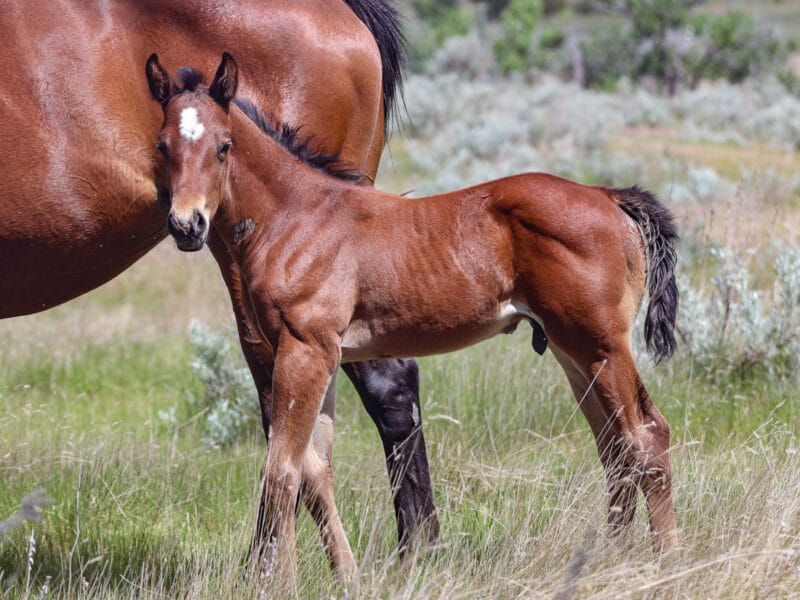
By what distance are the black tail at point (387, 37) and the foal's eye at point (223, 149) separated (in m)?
1.46

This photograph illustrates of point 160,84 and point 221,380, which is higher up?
point 160,84

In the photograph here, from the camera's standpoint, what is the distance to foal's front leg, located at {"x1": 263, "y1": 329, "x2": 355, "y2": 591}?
372 centimetres

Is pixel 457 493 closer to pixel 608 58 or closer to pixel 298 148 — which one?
pixel 298 148

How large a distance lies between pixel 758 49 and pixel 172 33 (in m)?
24.5

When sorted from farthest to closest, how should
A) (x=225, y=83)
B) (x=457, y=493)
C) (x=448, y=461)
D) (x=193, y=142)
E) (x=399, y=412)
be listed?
(x=448, y=461)
(x=457, y=493)
(x=399, y=412)
(x=225, y=83)
(x=193, y=142)

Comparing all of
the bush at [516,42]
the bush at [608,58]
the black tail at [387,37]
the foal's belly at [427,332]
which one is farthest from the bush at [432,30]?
the foal's belly at [427,332]

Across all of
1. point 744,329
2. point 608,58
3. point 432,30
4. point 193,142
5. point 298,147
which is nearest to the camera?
point 193,142

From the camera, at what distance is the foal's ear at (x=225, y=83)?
12.6ft

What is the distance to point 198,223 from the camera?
361cm

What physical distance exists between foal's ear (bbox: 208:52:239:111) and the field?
143 cm

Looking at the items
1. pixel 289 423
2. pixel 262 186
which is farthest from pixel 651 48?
pixel 289 423

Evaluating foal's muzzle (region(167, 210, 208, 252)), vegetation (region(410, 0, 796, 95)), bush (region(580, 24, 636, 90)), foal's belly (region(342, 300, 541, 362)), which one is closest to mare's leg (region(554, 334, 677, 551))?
foal's belly (region(342, 300, 541, 362))

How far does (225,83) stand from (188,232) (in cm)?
58

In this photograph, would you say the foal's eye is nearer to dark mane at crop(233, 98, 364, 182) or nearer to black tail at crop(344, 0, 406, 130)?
dark mane at crop(233, 98, 364, 182)
